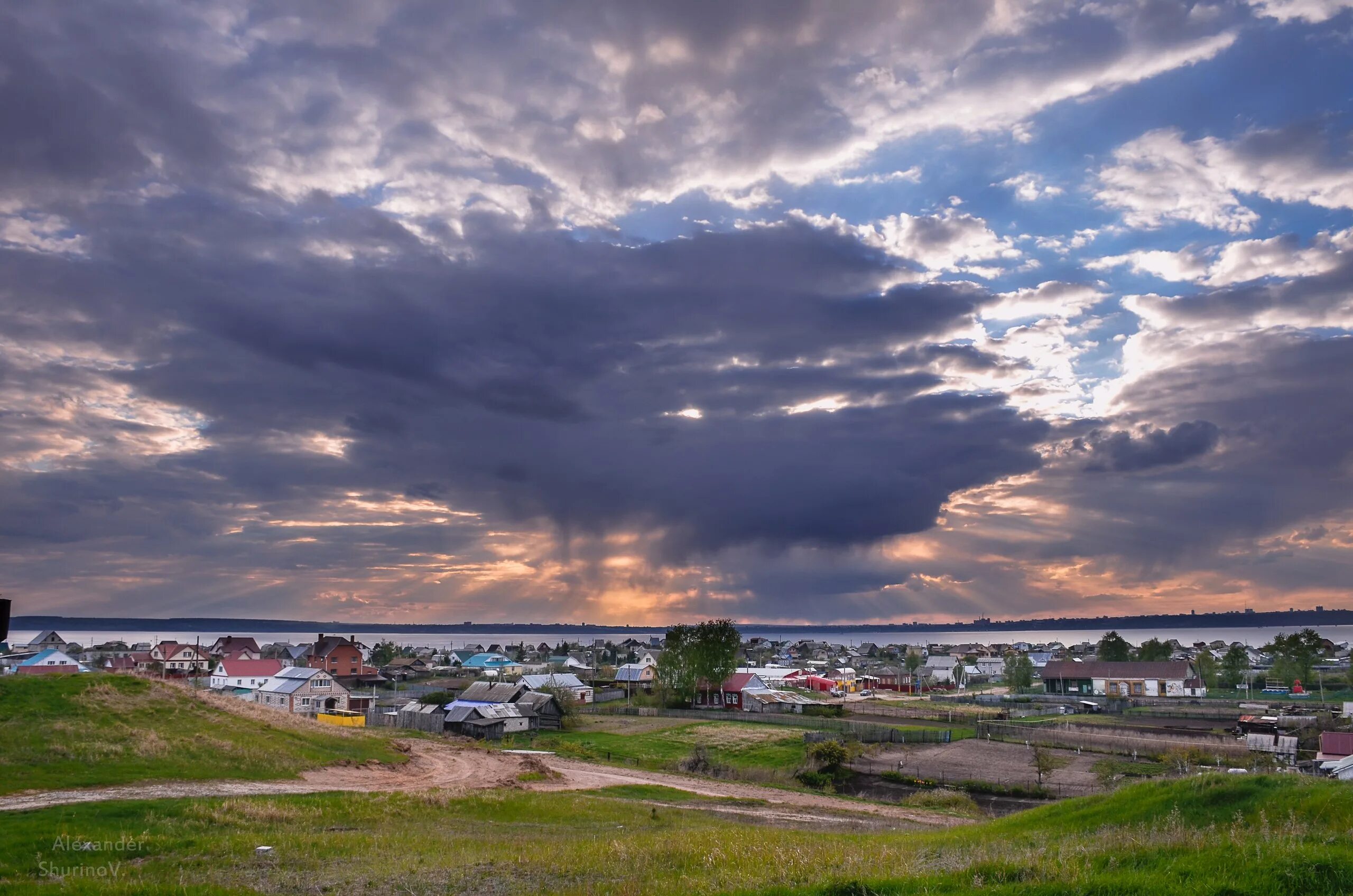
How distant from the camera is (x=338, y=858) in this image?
72.9 ft

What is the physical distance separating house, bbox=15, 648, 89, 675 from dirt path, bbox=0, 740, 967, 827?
61.1m

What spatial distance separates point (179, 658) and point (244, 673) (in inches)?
1842

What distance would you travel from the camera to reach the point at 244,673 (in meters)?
92.0

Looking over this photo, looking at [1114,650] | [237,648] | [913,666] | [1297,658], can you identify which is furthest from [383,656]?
[1297,658]

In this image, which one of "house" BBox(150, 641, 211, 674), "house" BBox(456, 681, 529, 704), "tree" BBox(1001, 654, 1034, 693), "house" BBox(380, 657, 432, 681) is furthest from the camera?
"house" BBox(380, 657, 432, 681)

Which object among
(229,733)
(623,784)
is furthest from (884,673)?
(229,733)

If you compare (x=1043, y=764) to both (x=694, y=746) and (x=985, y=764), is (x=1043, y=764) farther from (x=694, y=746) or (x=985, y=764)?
(x=694, y=746)

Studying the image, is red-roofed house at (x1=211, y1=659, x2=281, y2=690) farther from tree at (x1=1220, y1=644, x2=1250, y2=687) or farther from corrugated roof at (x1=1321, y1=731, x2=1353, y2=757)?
tree at (x1=1220, y1=644, x2=1250, y2=687)

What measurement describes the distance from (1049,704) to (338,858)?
10099cm

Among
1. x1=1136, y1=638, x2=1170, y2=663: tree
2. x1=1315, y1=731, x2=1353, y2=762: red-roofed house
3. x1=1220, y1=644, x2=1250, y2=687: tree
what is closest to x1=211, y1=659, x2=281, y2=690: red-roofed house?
x1=1315, y1=731, x2=1353, y2=762: red-roofed house

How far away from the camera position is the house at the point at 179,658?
120875 mm

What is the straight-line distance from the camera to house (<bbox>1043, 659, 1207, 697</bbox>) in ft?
371

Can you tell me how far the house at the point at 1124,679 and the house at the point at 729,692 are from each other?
49895 mm

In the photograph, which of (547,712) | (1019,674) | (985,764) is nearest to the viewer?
(985,764)
